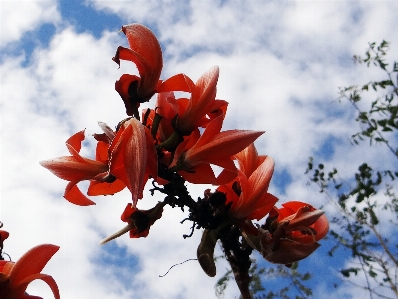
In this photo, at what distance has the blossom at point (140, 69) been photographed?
0.98 metres

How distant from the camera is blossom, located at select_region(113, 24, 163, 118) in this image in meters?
0.98

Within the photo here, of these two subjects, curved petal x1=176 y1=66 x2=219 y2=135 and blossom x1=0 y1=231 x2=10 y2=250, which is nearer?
curved petal x1=176 y1=66 x2=219 y2=135

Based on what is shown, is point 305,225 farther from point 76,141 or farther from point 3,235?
point 3,235

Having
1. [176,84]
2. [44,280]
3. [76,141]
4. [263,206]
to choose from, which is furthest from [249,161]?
[44,280]

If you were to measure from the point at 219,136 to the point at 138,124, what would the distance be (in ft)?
0.50

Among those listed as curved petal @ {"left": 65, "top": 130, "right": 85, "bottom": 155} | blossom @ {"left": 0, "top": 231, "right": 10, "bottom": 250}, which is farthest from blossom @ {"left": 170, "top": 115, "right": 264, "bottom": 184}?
blossom @ {"left": 0, "top": 231, "right": 10, "bottom": 250}

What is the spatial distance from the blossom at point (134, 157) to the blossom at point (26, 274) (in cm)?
23

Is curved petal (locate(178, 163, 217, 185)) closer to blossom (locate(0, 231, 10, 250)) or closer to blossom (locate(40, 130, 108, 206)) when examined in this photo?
blossom (locate(40, 130, 108, 206))

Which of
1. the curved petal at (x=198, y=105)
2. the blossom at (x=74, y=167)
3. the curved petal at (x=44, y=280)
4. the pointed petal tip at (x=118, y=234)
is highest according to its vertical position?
the curved petal at (x=198, y=105)

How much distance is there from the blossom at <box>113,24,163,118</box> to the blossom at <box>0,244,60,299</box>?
31 cm

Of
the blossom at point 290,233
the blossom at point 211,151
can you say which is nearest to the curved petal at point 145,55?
the blossom at point 211,151

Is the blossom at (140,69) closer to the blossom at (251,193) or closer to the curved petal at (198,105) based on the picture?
the curved petal at (198,105)

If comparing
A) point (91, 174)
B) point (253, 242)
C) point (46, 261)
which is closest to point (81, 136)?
point (91, 174)

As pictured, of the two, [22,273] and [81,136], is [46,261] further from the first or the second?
[81,136]
